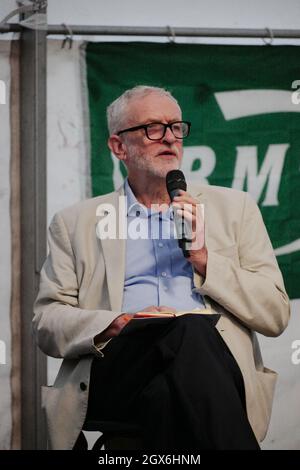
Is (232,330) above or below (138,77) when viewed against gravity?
below

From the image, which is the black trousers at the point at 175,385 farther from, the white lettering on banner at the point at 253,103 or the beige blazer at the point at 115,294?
the white lettering on banner at the point at 253,103

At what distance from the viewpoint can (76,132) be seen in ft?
13.3

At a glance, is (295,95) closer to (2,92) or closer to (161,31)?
(161,31)

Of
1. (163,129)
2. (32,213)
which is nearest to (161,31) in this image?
(163,129)

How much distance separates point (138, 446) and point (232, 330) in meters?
0.49

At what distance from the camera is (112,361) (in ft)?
9.91

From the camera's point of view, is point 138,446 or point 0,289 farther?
point 0,289

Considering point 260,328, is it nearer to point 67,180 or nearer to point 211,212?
point 211,212

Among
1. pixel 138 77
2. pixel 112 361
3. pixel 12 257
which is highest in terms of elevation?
pixel 138 77

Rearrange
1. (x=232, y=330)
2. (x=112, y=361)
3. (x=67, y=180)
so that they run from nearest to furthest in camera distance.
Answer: (x=112, y=361) < (x=232, y=330) < (x=67, y=180)

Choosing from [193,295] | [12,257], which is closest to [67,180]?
[12,257]

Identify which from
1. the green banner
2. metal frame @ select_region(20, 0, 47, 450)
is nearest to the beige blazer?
metal frame @ select_region(20, 0, 47, 450)

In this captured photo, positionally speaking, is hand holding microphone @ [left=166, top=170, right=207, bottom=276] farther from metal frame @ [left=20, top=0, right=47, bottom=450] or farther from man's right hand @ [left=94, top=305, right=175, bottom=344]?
metal frame @ [left=20, top=0, right=47, bottom=450]

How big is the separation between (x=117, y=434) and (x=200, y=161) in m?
1.52
